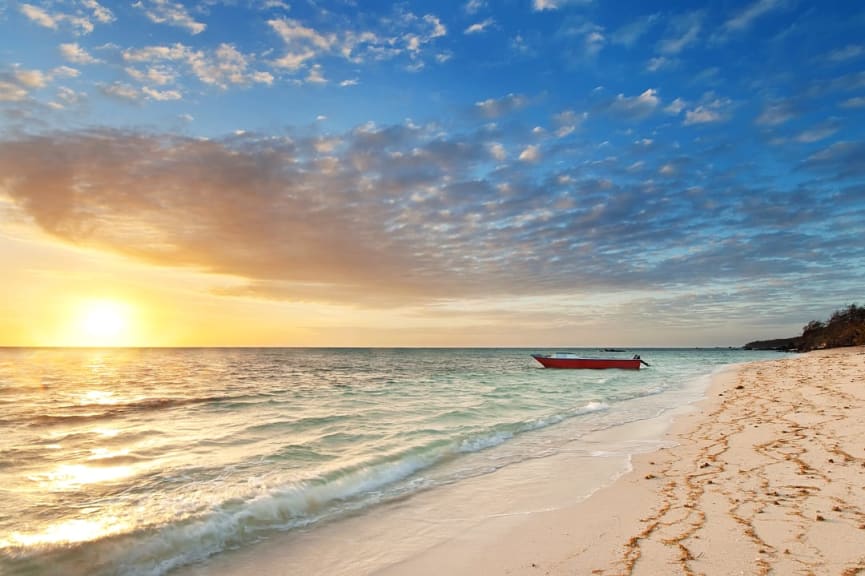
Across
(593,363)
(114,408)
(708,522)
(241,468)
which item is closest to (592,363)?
(593,363)

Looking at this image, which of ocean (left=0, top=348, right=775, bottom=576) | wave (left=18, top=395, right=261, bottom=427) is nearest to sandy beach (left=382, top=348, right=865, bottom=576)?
ocean (left=0, top=348, right=775, bottom=576)

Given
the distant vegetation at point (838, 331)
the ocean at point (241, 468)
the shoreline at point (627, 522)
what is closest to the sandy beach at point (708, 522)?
the shoreline at point (627, 522)

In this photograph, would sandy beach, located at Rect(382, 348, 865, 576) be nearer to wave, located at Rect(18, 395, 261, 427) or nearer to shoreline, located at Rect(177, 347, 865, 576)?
shoreline, located at Rect(177, 347, 865, 576)

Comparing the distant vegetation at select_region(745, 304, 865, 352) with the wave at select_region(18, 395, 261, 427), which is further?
the distant vegetation at select_region(745, 304, 865, 352)

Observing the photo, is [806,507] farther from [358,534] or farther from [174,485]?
[174,485]

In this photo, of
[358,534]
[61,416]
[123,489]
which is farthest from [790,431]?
[61,416]

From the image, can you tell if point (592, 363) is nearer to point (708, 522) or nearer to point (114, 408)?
point (114, 408)

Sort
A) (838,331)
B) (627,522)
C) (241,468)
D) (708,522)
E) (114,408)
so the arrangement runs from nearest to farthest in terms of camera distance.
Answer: (708,522), (627,522), (241,468), (114,408), (838,331)

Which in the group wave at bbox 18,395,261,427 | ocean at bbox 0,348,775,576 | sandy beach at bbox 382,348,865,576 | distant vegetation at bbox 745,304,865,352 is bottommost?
ocean at bbox 0,348,775,576

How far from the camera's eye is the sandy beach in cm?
464

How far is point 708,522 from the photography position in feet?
18.6

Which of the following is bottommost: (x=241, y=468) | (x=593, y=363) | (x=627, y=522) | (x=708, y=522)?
(x=241, y=468)

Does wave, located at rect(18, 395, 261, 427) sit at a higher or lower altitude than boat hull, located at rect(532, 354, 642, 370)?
lower

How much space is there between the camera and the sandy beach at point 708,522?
464 cm
